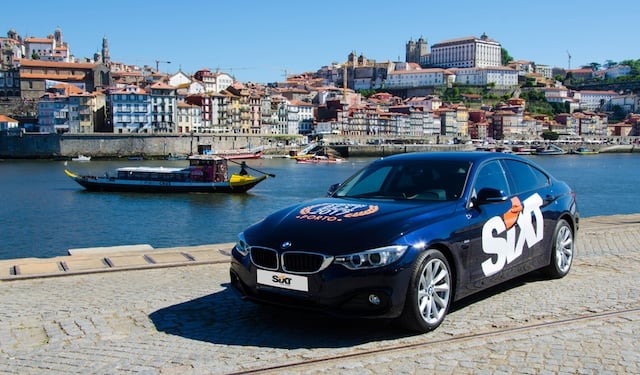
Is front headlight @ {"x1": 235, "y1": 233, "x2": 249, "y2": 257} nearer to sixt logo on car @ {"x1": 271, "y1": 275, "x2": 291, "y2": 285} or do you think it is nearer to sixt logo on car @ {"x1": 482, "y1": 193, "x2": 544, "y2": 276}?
sixt logo on car @ {"x1": 271, "y1": 275, "x2": 291, "y2": 285}

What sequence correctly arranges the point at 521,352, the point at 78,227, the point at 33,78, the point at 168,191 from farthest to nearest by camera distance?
1. the point at 33,78
2. the point at 168,191
3. the point at 78,227
4. the point at 521,352

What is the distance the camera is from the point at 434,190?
5.36 m

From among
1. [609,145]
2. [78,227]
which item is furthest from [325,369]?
[609,145]

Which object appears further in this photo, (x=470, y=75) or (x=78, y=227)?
(x=470, y=75)

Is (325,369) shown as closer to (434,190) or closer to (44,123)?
(434,190)

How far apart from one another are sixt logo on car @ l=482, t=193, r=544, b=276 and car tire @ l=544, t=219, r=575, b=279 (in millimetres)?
346

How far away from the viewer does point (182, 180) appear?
162 feet

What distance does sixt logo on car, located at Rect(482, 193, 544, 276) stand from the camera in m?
5.30

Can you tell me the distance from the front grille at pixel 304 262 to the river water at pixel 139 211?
1932 cm

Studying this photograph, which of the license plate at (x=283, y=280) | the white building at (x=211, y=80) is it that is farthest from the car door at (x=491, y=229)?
the white building at (x=211, y=80)

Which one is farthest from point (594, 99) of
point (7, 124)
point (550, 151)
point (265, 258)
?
point (265, 258)

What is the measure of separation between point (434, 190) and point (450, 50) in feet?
652

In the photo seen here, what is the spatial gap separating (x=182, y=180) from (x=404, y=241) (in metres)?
46.2

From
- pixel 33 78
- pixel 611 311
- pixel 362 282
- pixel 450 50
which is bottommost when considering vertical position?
pixel 611 311
